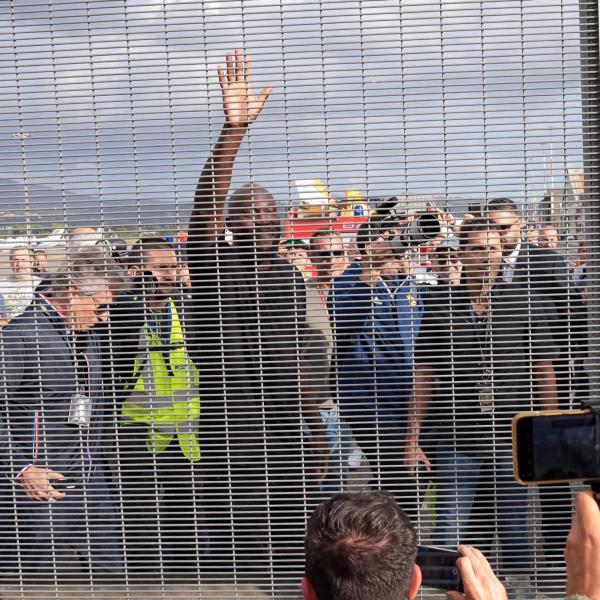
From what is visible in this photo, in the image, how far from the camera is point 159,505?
366 cm

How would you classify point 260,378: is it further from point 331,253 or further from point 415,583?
point 415,583

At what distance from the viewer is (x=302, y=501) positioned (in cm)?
364

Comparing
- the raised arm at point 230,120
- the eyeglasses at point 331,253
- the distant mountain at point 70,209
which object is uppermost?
the raised arm at point 230,120

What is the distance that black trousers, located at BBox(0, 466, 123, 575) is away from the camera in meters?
3.71

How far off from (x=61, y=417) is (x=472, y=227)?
74.1 inches

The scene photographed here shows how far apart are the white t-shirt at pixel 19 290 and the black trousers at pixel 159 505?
2.25 feet

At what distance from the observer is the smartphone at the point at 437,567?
2260mm

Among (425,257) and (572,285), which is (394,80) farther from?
(572,285)

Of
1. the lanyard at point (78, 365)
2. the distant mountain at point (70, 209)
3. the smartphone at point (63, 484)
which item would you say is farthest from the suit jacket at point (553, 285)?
the smartphone at point (63, 484)

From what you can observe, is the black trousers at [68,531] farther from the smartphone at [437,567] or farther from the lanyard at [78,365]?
the smartphone at [437,567]

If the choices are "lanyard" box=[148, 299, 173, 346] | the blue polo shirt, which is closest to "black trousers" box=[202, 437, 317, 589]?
the blue polo shirt

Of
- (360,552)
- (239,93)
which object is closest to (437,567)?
(360,552)

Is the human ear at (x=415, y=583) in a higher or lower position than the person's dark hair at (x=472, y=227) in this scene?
lower

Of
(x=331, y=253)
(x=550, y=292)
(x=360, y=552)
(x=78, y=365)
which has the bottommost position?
(x=360, y=552)
